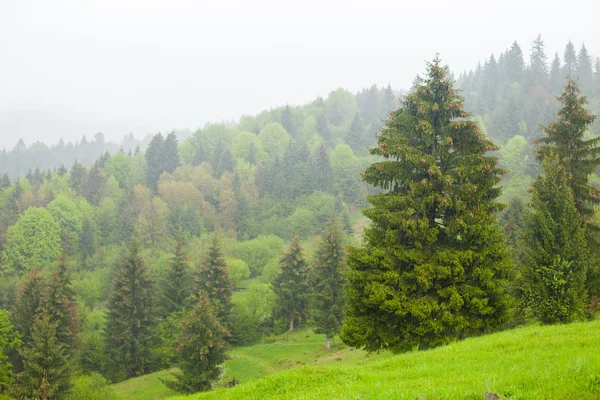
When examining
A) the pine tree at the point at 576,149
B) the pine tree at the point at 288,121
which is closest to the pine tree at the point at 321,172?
the pine tree at the point at 288,121

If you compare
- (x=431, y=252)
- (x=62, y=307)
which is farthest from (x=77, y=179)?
(x=431, y=252)

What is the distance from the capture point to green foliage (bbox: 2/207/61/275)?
80500mm

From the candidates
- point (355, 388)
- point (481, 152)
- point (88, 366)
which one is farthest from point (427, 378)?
point (88, 366)

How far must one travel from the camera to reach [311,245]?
268 ft

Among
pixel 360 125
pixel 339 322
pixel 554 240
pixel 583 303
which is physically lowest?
pixel 339 322

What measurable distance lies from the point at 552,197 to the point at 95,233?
98.2m

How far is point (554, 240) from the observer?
20.8 m

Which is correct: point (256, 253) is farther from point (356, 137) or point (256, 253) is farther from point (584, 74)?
point (584, 74)

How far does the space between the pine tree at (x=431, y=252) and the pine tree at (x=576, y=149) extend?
8594mm

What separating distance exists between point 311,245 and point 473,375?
72386 mm

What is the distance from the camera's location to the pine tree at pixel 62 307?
40750mm

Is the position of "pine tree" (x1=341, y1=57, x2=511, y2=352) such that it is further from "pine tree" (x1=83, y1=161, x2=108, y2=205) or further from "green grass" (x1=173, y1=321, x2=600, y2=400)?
"pine tree" (x1=83, y1=161, x2=108, y2=205)

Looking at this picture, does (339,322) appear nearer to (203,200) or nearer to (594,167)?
(594,167)

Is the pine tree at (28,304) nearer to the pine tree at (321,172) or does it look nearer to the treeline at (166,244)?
the treeline at (166,244)
